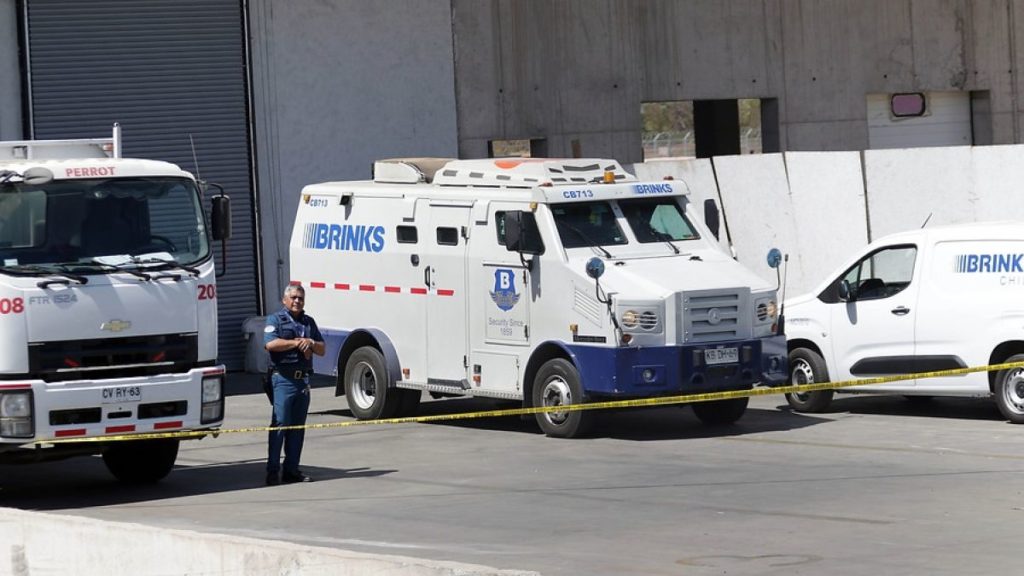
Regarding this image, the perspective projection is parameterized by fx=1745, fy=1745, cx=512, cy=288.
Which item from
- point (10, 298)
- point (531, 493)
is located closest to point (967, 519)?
point (531, 493)

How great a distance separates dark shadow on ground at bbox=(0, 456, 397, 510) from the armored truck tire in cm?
10

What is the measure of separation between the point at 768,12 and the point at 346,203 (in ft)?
44.2

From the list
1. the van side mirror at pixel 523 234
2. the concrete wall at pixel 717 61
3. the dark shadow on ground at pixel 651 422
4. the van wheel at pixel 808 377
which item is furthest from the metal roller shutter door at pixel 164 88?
the van wheel at pixel 808 377

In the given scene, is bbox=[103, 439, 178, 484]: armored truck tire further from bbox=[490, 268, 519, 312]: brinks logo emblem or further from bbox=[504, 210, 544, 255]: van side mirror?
bbox=[504, 210, 544, 255]: van side mirror

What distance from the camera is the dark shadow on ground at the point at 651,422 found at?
1795 cm

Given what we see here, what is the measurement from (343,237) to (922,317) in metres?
6.53

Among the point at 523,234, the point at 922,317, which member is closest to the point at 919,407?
the point at 922,317

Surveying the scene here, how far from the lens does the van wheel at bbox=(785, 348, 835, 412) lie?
19031 mm

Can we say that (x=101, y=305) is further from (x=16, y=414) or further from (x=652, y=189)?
(x=652, y=189)

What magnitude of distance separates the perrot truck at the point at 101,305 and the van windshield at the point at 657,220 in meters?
4.93

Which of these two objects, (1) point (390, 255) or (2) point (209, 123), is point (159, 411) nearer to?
(1) point (390, 255)

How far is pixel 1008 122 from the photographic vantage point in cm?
3344

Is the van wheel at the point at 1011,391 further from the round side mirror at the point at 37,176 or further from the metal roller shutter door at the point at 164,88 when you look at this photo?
the metal roller shutter door at the point at 164,88

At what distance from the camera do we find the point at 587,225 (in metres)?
17.8
